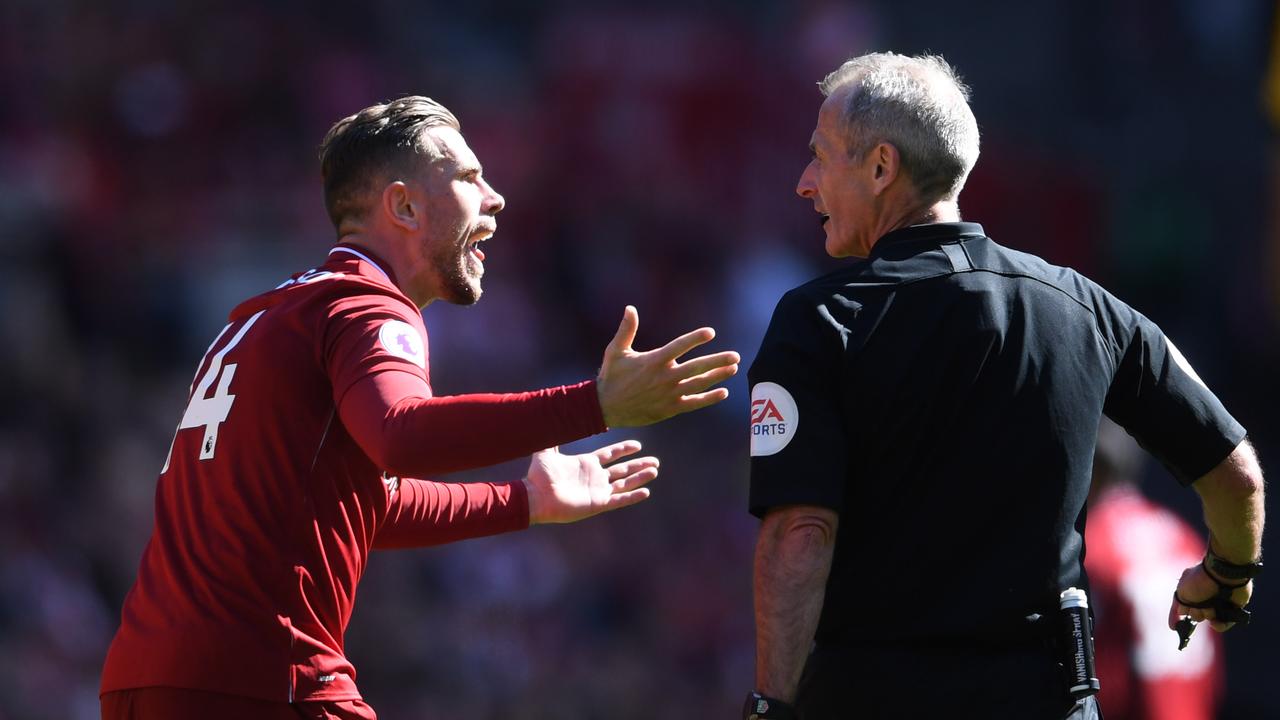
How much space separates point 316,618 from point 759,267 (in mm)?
9575

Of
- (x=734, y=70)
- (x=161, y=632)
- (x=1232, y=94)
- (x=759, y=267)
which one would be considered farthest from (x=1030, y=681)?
(x=1232, y=94)

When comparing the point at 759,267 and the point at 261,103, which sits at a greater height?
the point at 261,103

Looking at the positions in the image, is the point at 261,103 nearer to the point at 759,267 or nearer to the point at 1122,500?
the point at 759,267

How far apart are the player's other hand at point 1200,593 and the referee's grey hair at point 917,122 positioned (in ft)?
3.70

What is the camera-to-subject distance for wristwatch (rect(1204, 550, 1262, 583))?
3609 mm

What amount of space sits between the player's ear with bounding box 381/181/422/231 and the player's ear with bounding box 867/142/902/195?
1126mm

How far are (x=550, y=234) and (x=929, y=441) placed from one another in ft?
30.5

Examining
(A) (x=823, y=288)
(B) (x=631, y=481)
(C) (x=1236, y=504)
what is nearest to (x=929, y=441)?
(A) (x=823, y=288)

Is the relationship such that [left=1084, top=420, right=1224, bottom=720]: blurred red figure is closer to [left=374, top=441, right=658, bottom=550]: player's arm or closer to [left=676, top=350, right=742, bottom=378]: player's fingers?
[left=374, top=441, right=658, bottom=550]: player's arm

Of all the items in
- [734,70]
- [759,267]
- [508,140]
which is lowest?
[759,267]

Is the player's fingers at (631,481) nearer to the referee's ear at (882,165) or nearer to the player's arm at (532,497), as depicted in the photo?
the player's arm at (532,497)

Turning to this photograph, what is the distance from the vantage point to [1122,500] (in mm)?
6066

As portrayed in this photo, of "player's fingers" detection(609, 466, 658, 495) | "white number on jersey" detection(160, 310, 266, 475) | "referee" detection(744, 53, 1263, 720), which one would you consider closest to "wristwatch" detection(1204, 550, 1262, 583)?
"referee" detection(744, 53, 1263, 720)

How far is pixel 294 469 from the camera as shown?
3.32 m
